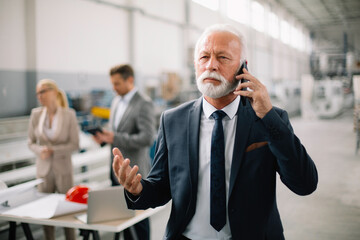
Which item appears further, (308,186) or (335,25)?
(335,25)

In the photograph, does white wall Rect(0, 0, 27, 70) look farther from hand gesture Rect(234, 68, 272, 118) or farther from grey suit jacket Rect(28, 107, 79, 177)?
hand gesture Rect(234, 68, 272, 118)

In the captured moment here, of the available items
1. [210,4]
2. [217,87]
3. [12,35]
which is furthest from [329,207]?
[210,4]

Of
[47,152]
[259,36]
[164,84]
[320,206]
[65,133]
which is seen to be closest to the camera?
[47,152]

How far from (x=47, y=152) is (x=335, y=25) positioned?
423cm

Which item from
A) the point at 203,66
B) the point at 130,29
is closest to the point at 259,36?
the point at 130,29

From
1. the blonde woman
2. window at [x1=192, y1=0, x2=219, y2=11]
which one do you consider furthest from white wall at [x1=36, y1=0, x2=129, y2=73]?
window at [x1=192, y1=0, x2=219, y2=11]

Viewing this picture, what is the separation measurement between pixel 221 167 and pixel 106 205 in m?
0.94

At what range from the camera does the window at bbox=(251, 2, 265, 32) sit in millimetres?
13309

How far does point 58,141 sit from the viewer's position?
314cm

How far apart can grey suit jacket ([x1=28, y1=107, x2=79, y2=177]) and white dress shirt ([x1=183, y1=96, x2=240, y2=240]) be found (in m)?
2.01

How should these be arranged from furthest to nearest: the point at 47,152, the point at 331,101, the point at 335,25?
the point at 331,101, the point at 335,25, the point at 47,152

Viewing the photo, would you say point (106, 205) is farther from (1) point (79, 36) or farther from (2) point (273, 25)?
(2) point (273, 25)

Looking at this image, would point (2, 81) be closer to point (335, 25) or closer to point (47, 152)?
point (47, 152)

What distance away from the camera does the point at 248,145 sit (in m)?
1.26
